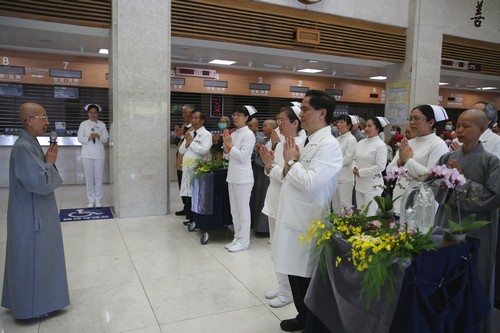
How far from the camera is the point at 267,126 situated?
5.73m

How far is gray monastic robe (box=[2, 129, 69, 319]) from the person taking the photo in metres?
2.78

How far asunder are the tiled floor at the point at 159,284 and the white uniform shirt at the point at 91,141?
5.31 feet

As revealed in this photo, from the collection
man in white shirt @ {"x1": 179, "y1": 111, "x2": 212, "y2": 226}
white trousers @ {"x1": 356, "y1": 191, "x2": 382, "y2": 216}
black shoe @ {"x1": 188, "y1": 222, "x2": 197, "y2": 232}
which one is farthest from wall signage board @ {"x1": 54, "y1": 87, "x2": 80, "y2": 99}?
white trousers @ {"x1": 356, "y1": 191, "x2": 382, "y2": 216}

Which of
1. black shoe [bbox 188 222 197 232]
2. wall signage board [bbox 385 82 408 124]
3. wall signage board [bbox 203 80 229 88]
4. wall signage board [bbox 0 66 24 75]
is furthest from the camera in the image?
wall signage board [bbox 203 80 229 88]

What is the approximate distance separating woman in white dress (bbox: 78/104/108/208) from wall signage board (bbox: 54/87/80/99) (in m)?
2.64

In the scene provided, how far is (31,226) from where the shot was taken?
283 cm

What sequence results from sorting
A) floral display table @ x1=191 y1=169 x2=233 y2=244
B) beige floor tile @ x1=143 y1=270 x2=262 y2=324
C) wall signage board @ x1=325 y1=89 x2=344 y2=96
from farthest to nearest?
1. wall signage board @ x1=325 y1=89 x2=344 y2=96
2. floral display table @ x1=191 y1=169 x2=233 y2=244
3. beige floor tile @ x1=143 y1=270 x2=262 y2=324

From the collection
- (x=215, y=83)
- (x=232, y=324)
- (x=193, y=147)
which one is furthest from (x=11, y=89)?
(x=232, y=324)

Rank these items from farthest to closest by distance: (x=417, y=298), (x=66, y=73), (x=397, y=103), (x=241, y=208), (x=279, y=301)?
(x=66, y=73), (x=397, y=103), (x=241, y=208), (x=279, y=301), (x=417, y=298)

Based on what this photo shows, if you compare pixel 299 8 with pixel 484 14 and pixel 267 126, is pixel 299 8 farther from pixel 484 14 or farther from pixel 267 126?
pixel 484 14

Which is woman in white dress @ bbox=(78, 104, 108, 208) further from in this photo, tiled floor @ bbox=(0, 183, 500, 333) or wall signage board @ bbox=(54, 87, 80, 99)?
wall signage board @ bbox=(54, 87, 80, 99)

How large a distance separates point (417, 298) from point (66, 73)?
940cm

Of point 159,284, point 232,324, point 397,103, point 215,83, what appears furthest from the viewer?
point 215,83

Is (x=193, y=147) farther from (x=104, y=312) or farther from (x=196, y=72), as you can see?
(x=196, y=72)
